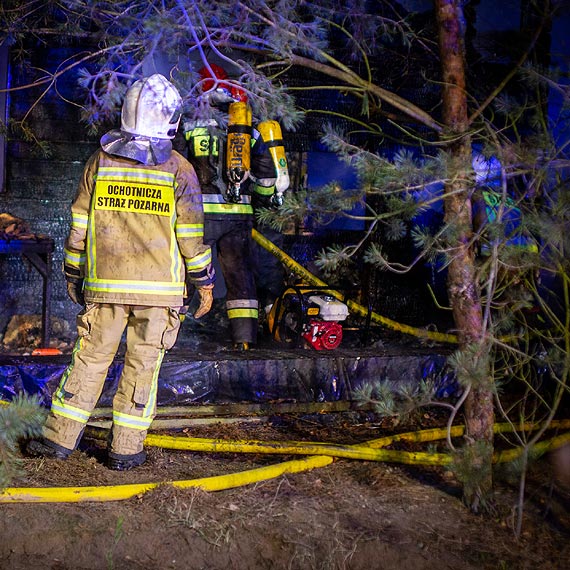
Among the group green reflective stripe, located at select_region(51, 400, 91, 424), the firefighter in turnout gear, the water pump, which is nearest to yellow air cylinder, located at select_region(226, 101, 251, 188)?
the firefighter in turnout gear

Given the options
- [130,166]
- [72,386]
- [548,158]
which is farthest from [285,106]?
[72,386]

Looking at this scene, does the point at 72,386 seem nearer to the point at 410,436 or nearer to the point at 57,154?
the point at 410,436

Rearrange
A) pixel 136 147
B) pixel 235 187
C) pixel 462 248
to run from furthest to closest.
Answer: pixel 235 187, pixel 136 147, pixel 462 248

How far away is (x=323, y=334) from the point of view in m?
7.27

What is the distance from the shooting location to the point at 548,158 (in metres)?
3.81

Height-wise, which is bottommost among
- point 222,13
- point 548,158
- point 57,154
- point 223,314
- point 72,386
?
point 223,314

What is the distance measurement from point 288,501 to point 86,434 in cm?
180

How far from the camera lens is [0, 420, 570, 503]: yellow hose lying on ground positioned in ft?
12.6

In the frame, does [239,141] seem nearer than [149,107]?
No

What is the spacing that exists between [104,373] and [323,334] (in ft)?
10.5

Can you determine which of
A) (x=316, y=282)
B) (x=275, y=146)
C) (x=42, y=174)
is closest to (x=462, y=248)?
(x=275, y=146)

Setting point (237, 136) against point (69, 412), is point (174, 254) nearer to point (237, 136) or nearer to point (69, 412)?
point (69, 412)

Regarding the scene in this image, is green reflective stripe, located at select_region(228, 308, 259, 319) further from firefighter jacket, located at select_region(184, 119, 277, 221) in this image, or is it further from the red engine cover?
firefighter jacket, located at select_region(184, 119, 277, 221)

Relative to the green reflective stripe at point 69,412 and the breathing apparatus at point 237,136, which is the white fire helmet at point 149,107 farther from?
the breathing apparatus at point 237,136
